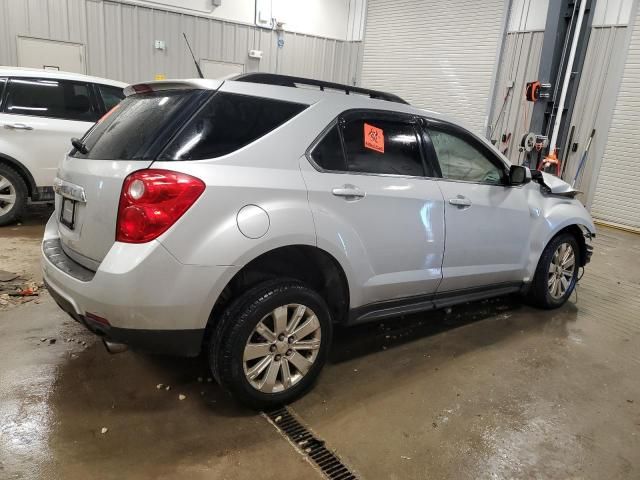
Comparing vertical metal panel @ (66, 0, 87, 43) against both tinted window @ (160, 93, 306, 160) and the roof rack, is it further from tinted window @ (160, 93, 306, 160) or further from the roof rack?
tinted window @ (160, 93, 306, 160)

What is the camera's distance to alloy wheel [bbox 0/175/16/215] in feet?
16.6

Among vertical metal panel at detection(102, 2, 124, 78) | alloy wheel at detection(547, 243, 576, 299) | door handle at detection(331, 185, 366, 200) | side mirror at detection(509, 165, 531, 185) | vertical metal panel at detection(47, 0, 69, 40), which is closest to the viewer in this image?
door handle at detection(331, 185, 366, 200)

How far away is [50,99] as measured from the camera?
204 inches

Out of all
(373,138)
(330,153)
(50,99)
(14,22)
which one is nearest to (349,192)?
(330,153)

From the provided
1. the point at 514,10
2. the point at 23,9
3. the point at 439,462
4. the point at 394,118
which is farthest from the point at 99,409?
the point at 514,10

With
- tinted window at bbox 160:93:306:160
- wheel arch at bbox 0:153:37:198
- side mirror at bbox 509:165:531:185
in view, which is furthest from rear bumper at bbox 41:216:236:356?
wheel arch at bbox 0:153:37:198

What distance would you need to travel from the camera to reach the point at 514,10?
8.87 m

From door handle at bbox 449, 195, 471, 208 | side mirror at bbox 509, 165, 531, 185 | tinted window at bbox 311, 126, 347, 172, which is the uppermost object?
tinted window at bbox 311, 126, 347, 172

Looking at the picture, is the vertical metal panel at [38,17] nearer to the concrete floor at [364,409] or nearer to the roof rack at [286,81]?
the concrete floor at [364,409]

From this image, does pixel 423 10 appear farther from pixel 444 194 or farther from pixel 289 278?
pixel 289 278

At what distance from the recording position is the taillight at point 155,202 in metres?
1.93

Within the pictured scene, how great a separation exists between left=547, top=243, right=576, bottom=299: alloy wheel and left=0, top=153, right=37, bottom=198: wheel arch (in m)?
5.29

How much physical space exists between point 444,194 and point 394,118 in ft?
1.85

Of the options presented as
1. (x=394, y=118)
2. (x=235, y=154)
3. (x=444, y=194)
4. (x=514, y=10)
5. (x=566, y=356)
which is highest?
(x=514, y=10)
